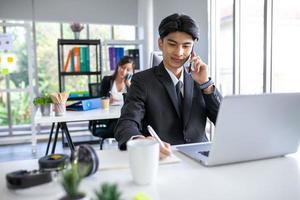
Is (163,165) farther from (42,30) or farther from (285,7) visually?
(42,30)

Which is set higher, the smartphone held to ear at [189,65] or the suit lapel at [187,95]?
the smartphone held to ear at [189,65]

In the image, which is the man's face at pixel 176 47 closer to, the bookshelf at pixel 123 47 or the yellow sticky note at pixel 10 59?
the bookshelf at pixel 123 47

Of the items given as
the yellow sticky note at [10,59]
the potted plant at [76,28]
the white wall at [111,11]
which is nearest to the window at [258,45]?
the white wall at [111,11]

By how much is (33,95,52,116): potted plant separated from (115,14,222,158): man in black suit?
162 centimetres

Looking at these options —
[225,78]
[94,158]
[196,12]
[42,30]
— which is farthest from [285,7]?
[42,30]

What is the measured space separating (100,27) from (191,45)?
377 cm

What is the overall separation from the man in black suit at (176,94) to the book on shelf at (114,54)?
3.19 meters

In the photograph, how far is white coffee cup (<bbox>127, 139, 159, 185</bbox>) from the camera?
763 mm

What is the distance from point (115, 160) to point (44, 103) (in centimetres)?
201

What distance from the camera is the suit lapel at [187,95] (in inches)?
53.9

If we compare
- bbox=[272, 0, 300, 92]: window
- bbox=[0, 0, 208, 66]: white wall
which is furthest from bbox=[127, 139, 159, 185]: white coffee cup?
bbox=[0, 0, 208, 66]: white wall

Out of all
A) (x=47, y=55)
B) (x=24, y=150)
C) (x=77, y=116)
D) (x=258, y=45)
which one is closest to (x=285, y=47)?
(x=258, y=45)

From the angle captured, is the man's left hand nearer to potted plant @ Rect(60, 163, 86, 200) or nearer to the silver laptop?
the silver laptop

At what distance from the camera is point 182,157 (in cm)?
105
